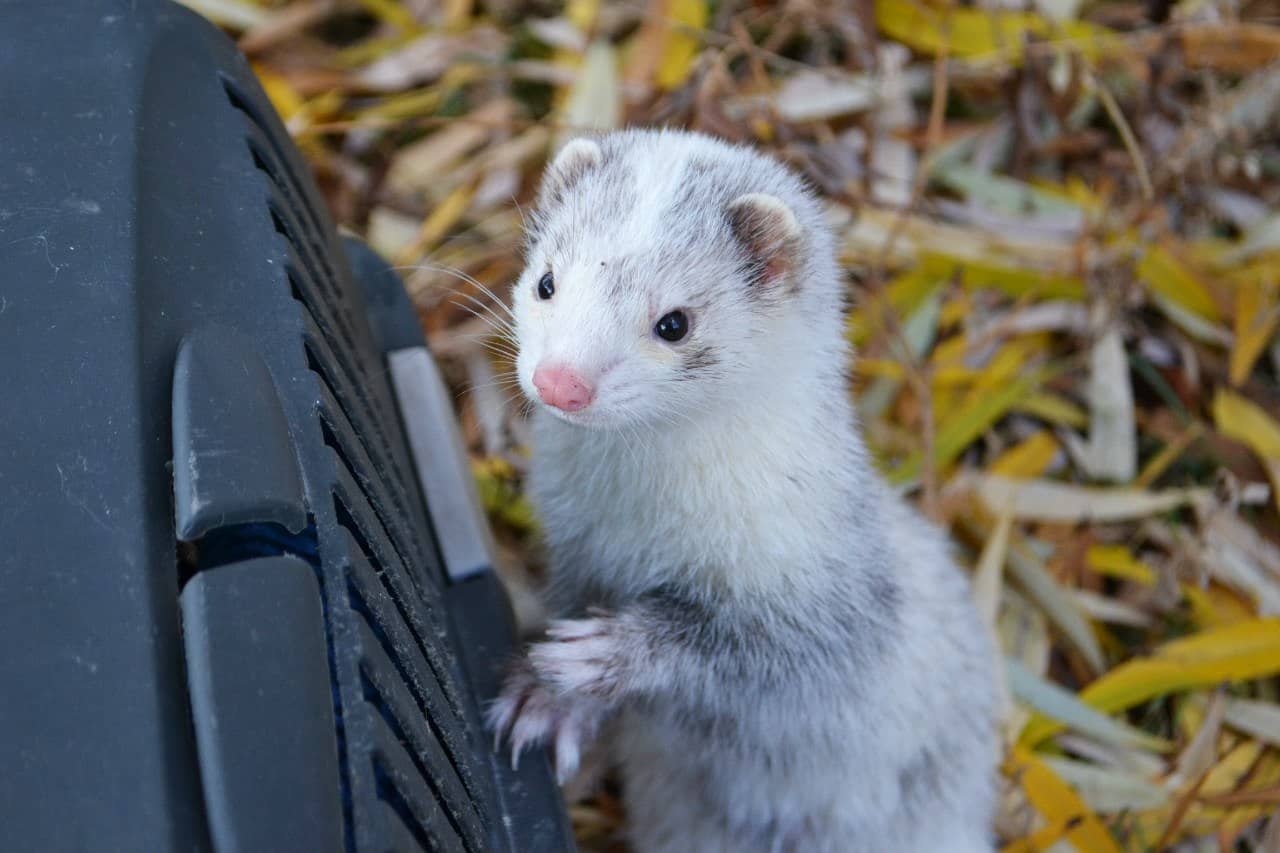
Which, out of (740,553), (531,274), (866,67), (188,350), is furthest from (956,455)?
(188,350)

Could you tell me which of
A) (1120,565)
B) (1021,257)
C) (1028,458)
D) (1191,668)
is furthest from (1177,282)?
(1191,668)

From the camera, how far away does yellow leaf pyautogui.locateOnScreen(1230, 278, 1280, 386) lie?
213 cm

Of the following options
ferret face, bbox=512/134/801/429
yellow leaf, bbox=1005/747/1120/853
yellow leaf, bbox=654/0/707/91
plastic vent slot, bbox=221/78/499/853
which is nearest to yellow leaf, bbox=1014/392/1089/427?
yellow leaf, bbox=1005/747/1120/853

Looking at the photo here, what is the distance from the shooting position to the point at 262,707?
87 centimetres

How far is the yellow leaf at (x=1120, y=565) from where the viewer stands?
2.00m

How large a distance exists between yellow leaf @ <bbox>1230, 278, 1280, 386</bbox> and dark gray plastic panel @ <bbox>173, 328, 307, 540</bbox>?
5.86ft

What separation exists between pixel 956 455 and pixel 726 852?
870 mm

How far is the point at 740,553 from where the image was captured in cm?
132

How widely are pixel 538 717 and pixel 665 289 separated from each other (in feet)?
1.64

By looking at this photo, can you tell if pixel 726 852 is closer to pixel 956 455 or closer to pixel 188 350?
pixel 956 455

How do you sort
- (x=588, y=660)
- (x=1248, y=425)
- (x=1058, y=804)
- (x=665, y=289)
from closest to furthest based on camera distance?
(x=665, y=289)
(x=588, y=660)
(x=1058, y=804)
(x=1248, y=425)

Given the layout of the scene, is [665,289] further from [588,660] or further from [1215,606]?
[1215,606]

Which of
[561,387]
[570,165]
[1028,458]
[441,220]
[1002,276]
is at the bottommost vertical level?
[1028,458]

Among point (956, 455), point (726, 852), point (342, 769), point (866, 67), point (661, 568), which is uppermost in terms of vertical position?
point (866, 67)
